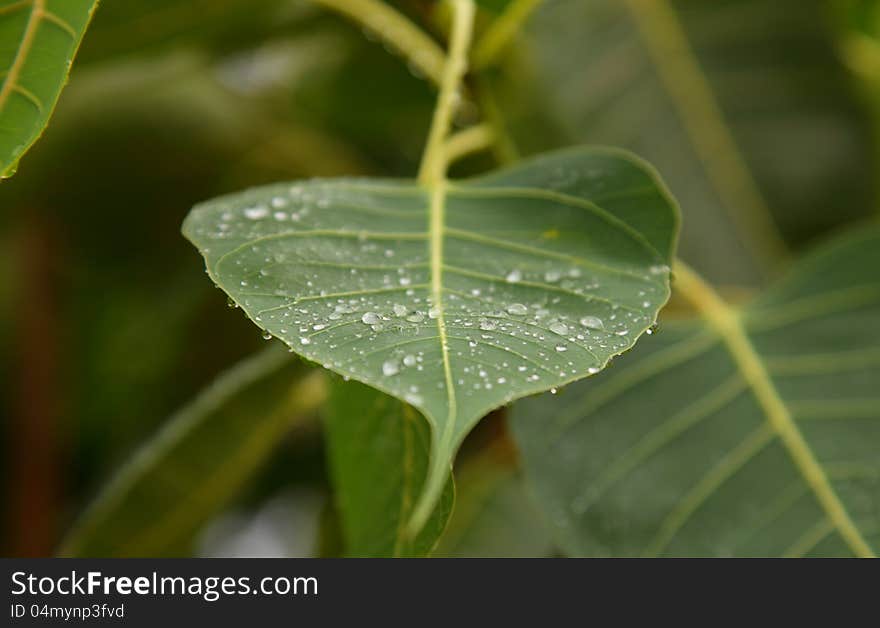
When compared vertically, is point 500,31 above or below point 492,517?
above

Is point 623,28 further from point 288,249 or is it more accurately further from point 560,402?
point 288,249

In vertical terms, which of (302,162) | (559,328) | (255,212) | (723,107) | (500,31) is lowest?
(559,328)

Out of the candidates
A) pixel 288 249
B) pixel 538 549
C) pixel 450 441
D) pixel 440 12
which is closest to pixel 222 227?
pixel 288 249

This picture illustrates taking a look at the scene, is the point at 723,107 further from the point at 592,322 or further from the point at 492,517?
the point at 592,322

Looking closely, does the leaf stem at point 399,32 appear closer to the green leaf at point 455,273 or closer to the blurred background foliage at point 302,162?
the blurred background foliage at point 302,162

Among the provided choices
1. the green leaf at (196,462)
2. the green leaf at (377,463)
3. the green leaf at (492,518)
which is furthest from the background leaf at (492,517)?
the green leaf at (377,463)

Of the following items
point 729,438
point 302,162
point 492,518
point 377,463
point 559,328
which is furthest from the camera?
point 302,162

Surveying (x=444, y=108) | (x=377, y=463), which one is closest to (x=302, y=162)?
(x=444, y=108)
